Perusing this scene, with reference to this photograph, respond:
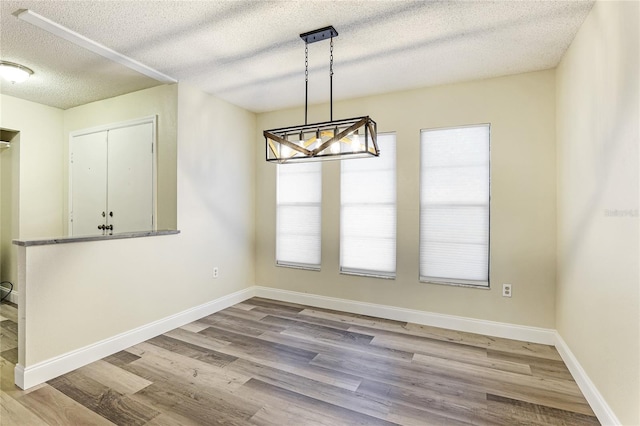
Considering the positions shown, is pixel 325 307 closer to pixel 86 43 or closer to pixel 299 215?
pixel 299 215

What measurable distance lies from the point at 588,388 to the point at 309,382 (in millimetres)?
1934

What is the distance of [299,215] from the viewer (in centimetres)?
435

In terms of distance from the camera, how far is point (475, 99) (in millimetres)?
3338

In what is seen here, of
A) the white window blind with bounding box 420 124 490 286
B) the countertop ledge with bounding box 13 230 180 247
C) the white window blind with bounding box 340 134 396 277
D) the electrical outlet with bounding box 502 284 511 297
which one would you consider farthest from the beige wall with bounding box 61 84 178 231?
the electrical outlet with bounding box 502 284 511 297

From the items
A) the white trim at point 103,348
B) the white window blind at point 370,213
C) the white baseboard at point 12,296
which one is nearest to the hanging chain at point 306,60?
the white window blind at point 370,213

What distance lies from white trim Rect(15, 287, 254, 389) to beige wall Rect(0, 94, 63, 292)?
2.49m

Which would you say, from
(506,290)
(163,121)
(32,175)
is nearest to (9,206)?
(32,175)

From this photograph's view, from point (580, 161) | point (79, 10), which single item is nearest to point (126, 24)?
point (79, 10)

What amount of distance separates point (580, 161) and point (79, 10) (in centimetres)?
381

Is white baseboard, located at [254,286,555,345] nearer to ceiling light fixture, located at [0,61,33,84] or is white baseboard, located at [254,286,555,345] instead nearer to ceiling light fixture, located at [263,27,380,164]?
ceiling light fixture, located at [263,27,380,164]

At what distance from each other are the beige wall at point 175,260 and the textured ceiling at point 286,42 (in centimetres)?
75

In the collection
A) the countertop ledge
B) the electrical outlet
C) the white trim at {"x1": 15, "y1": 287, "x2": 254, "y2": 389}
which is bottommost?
the white trim at {"x1": 15, "y1": 287, "x2": 254, "y2": 389}

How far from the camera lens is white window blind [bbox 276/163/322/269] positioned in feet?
13.9

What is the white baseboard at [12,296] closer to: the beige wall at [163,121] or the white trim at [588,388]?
the beige wall at [163,121]
